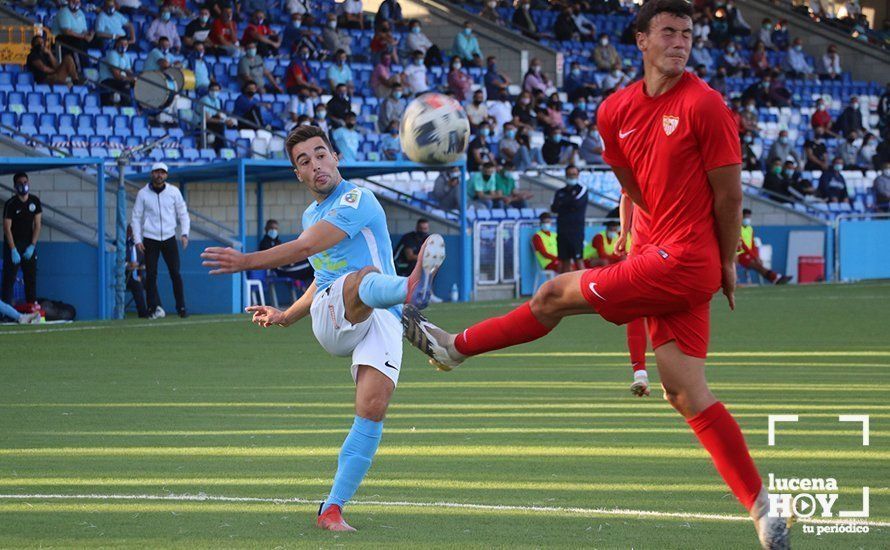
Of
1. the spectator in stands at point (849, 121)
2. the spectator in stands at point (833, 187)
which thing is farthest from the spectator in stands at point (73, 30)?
the spectator in stands at point (849, 121)

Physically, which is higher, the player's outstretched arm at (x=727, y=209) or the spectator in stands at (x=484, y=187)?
the spectator in stands at (x=484, y=187)

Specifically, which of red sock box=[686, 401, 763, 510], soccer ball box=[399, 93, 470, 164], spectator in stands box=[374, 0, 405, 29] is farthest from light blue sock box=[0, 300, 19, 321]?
spectator in stands box=[374, 0, 405, 29]

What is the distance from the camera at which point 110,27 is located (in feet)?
85.9

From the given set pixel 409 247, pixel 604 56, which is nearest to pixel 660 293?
pixel 409 247

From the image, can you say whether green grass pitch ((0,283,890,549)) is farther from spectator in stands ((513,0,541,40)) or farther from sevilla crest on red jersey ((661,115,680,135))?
spectator in stands ((513,0,541,40))

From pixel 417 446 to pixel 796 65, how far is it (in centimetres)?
3458

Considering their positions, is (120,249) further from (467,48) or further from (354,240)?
(467,48)

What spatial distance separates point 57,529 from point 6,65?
64.8 ft

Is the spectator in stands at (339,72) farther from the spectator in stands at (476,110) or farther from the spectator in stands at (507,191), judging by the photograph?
the spectator in stands at (507,191)

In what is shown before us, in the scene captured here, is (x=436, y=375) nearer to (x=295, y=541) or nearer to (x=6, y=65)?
(x=295, y=541)

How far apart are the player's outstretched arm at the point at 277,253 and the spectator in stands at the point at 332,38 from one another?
972 inches

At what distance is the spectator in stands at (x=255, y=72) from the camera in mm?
27328

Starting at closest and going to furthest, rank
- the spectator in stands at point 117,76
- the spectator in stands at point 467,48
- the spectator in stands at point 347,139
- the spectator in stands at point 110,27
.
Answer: the spectator in stands at point 117,76 → the spectator in stands at point 347,139 → the spectator in stands at point 110,27 → the spectator in stands at point 467,48

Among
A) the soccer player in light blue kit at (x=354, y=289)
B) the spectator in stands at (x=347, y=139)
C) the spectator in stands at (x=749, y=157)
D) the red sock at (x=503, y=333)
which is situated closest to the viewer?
the red sock at (x=503, y=333)
